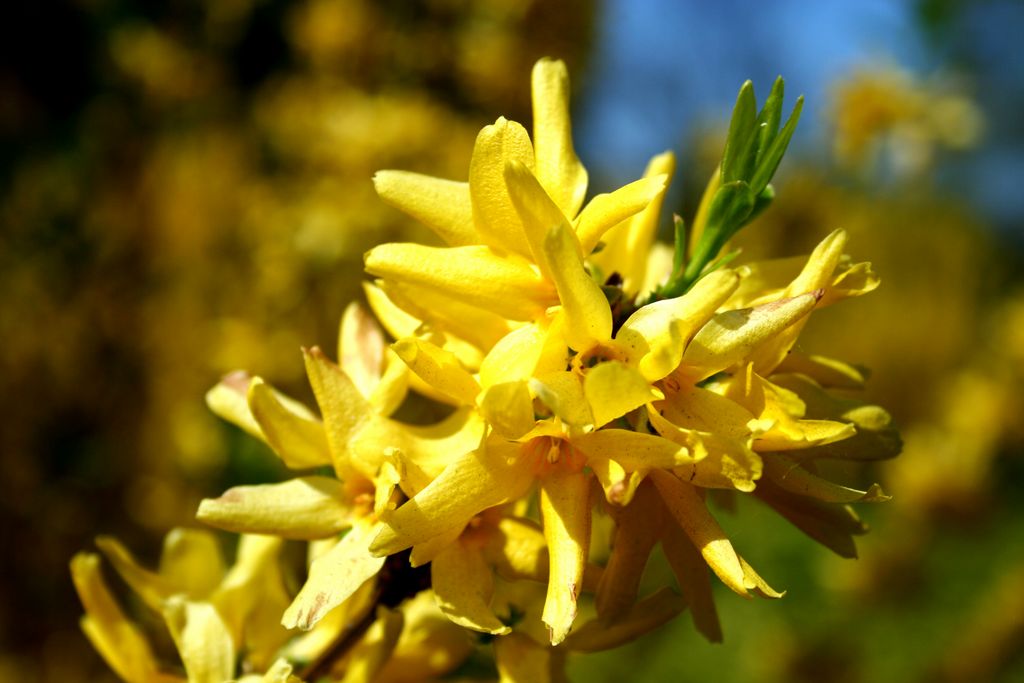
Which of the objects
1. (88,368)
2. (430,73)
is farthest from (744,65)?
(88,368)

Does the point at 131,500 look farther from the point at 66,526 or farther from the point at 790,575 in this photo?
the point at 790,575

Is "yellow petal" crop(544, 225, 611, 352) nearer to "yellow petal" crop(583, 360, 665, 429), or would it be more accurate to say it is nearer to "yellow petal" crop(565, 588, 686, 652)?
"yellow petal" crop(583, 360, 665, 429)

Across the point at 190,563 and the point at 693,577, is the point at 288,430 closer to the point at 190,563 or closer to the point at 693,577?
the point at 190,563

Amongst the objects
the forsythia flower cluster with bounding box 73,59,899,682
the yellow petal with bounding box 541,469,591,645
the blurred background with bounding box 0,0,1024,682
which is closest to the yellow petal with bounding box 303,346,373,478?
the forsythia flower cluster with bounding box 73,59,899,682

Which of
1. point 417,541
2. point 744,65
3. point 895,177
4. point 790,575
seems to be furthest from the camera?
point 744,65

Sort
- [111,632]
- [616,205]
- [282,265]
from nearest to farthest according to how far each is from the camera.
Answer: [616,205] → [111,632] → [282,265]

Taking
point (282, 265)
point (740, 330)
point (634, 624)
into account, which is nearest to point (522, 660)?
point (634, 624)
